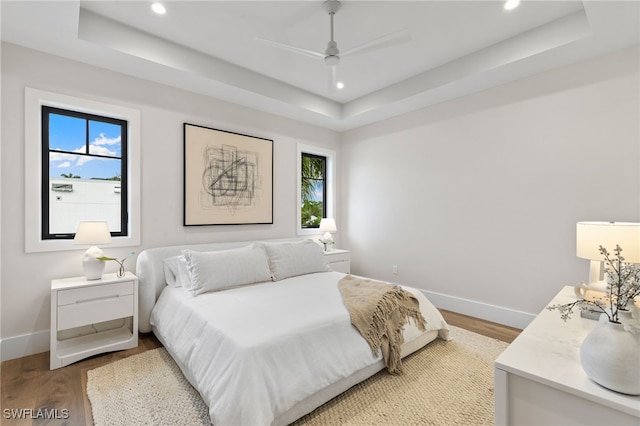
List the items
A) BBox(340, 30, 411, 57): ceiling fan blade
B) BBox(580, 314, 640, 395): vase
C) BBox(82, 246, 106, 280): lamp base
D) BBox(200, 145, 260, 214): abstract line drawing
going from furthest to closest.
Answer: BBox(200, 145, 260, 214): abstract line drawing < BBox(82, 246, 106, 280): lamp base < BBox(340, 30, 411, 57): ceiling fan blade < BBox(580, 314, 640, 395): vase

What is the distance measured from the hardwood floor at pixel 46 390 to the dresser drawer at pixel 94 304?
0.32 m

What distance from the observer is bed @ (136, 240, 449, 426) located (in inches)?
62.6

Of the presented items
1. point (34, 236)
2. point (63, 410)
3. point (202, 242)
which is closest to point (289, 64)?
point (202, 242)

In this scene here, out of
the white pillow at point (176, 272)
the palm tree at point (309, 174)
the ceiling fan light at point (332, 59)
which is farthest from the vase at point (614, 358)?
the palm tree at point (309, 174)

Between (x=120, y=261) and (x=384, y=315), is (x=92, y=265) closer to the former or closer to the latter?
(x=120, y=261)

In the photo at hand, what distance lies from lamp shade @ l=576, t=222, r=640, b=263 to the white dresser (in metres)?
0.75

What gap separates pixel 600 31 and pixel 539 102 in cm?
74

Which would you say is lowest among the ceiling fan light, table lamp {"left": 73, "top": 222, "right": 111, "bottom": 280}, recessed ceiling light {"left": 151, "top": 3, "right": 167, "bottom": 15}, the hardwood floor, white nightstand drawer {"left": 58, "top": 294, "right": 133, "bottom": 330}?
the hardwood floor

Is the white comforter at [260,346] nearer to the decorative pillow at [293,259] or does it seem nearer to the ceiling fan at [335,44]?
the decorative pillow at [293,259]

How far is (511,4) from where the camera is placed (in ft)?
7.85

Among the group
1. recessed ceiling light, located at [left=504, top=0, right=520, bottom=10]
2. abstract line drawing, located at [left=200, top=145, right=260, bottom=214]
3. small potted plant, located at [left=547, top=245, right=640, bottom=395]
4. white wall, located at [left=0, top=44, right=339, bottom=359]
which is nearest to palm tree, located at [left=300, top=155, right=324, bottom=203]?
white wall, located at [left=0, top=44, right=339, bottom=359]

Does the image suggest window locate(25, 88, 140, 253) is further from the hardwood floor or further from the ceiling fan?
the ceiling fan

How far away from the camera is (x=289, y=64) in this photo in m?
3.36

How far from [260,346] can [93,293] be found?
5.92ft
